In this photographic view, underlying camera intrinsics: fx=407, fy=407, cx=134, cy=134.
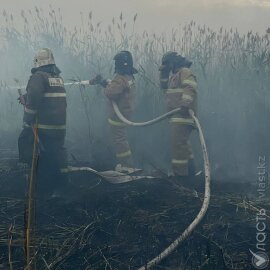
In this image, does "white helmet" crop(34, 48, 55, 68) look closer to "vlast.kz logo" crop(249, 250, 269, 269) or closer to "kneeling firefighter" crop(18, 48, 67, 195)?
"kneeling firefighter" crop(18, 48, 67, 195)

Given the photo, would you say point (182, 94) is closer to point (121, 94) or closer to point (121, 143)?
point (121, 94)

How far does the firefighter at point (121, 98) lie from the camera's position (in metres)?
6.56

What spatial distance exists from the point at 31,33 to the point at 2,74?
3.49 feet

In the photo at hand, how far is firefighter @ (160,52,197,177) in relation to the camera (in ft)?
19.7

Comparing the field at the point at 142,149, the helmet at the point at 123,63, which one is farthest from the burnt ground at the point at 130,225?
the helmet at the point at 123,63

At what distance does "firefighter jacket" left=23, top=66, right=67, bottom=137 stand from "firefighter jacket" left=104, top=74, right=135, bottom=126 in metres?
1.28

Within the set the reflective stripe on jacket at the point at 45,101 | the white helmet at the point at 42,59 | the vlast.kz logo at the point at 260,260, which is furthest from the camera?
the white helmet at the point at 42,59

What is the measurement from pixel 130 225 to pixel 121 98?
122 inches

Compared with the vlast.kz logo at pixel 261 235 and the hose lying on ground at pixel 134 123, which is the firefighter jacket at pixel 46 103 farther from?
the vlast.kz logo at pixel 261 235

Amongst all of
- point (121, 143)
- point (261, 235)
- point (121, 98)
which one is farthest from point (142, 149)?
point (261, 235)

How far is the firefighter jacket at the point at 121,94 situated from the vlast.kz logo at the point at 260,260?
3703mm

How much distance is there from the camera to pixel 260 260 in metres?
3.29

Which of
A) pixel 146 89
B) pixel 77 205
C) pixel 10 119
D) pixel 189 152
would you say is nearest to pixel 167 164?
pixel 189 152

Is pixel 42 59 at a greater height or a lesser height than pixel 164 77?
greater
